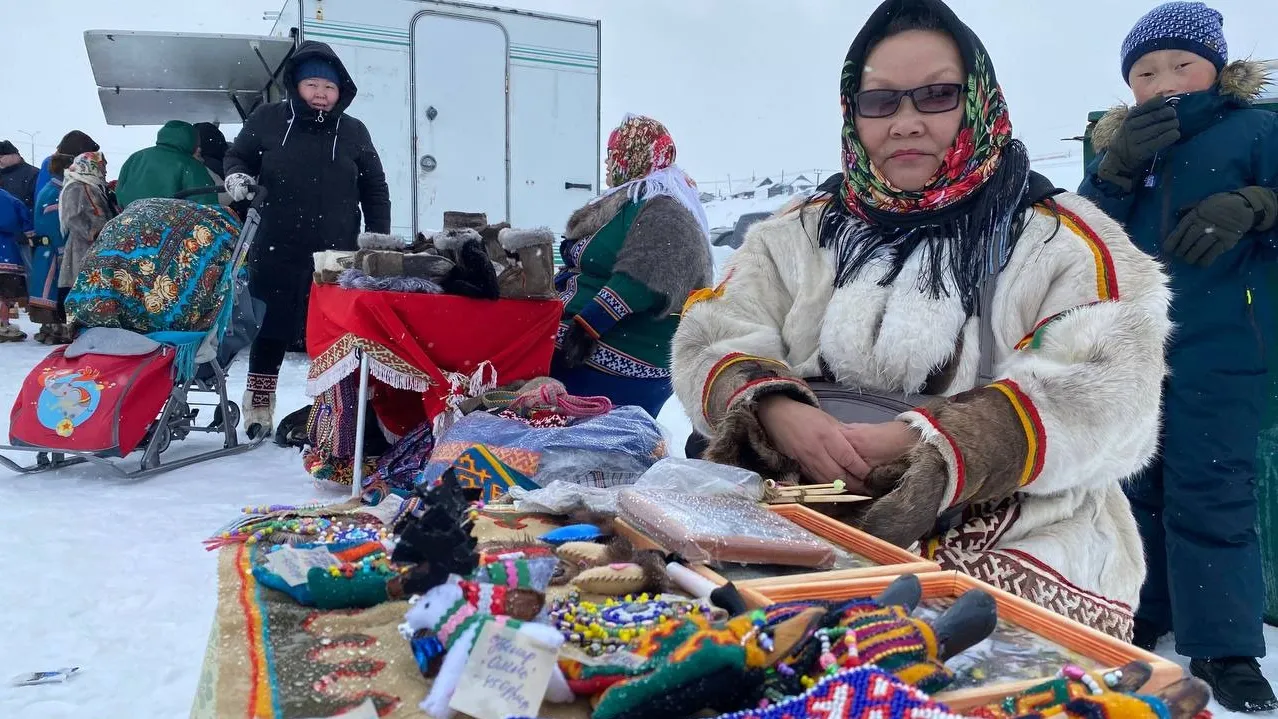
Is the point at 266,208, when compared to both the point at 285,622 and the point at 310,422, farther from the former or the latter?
the point at 285,622

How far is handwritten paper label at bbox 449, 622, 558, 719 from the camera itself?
68 centimetres

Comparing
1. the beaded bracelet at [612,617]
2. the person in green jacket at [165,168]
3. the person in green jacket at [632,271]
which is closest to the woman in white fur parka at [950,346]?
the beaded bracelet at [612,617]

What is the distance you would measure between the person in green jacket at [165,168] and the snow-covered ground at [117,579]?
109 inches

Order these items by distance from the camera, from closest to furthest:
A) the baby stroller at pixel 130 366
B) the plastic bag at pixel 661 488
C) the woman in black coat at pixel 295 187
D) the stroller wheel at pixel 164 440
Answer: the plastic bag at pixel 661 488 → the baby stroller at pixel 130 366 → the stroller wheel at pixel 164 440 → the woman in black coat at pixel 295 187

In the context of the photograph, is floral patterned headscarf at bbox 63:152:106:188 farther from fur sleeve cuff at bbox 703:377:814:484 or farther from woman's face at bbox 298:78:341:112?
fur sleeve cuff at bbox 703:377:814:484

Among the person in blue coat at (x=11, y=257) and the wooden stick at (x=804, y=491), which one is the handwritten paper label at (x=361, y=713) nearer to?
the wooden stick at (x=804, y=491)

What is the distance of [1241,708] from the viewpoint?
244cm

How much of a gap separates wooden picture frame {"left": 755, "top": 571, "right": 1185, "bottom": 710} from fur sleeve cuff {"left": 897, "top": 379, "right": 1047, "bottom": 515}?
0.34 metres

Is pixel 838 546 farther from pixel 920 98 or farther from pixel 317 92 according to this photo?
pixel 317 92

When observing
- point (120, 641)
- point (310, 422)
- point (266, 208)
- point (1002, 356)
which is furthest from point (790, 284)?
point (266, 208)

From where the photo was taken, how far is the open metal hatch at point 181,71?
8148 millimetres

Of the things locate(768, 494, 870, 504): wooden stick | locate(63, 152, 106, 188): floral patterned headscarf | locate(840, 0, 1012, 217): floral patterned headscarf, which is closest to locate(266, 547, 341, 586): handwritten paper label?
locate(768, 494, 870, 504): wooden stick

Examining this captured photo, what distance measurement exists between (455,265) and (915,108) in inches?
102

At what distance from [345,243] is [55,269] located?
600 centimetres
